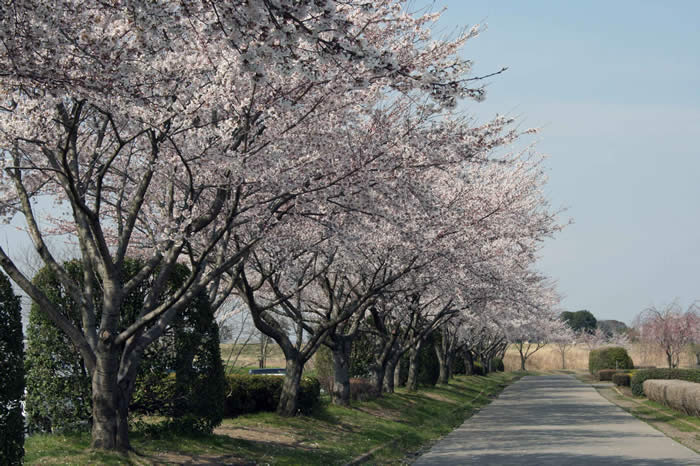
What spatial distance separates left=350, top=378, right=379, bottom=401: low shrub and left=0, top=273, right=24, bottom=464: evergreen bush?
15445 mm

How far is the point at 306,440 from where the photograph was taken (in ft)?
47.0

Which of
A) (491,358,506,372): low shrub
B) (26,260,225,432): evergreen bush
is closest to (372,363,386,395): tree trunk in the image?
(26,260,225,432): evergreen bush

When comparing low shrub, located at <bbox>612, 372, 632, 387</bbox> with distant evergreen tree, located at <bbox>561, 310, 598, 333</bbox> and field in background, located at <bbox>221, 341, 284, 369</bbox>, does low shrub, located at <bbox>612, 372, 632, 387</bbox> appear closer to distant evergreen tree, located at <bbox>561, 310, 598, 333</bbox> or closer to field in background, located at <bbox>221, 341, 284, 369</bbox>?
field in background, located at <bbox>221, 341, 284, 369</bbox>

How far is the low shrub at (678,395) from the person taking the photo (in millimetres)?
21891

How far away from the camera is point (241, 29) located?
5.38m

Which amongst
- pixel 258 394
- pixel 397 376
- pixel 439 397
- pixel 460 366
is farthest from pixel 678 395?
pixel 460 366

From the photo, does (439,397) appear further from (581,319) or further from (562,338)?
(581,319)

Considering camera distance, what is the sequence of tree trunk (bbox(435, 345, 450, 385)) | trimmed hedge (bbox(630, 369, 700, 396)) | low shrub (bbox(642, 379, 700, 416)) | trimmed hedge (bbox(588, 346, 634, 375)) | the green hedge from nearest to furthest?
the green hedge, low shrub (bbox(642, 379, 700, 416)), trimmed hedge (bbox(630, 369, 700, 396)), tree trunk (bbox(435, 345, 450, 385)), trimmed hedge (bbox(588, 346, 634, 375))

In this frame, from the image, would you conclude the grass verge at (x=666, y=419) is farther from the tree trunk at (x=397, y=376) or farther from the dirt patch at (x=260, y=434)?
the tree trunk at (x=397, y=376)

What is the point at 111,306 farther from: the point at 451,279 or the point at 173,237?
the point at 451,279

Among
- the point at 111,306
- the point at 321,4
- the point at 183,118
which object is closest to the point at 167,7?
the point at 321,4

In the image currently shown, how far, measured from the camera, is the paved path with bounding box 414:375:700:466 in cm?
1291

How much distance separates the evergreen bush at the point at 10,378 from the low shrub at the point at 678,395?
19038 millimetres

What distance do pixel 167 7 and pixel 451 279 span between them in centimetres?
1286
